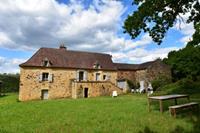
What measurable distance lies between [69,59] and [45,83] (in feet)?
16.7

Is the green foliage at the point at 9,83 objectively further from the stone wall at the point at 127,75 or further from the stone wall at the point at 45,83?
the stone wall at the point at 127,75

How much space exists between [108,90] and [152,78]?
8966 mm

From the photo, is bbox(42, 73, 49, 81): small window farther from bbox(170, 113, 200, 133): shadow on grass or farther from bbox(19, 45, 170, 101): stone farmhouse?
bbox(170, 113, 200, 133): shadow on grass

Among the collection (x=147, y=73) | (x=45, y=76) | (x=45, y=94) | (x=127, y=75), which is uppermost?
(x=147, y=73)

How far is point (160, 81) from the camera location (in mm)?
35938

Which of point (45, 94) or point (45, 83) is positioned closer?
point (45, 83)

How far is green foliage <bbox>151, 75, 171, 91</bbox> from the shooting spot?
34938 mm

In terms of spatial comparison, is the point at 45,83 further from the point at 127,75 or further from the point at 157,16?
the point at 157,16

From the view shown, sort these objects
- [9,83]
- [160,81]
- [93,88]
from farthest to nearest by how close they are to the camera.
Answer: [9,83] < [160,81] < [93,88]

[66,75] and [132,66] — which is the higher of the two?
[132,66]

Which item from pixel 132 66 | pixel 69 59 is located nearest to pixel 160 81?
pixel 132 66

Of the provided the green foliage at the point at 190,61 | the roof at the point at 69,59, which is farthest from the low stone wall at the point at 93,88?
the green foliage at the point at 190,61

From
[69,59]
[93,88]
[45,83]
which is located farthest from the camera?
[69,59]

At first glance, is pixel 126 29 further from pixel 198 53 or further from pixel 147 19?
pixel 198 53
